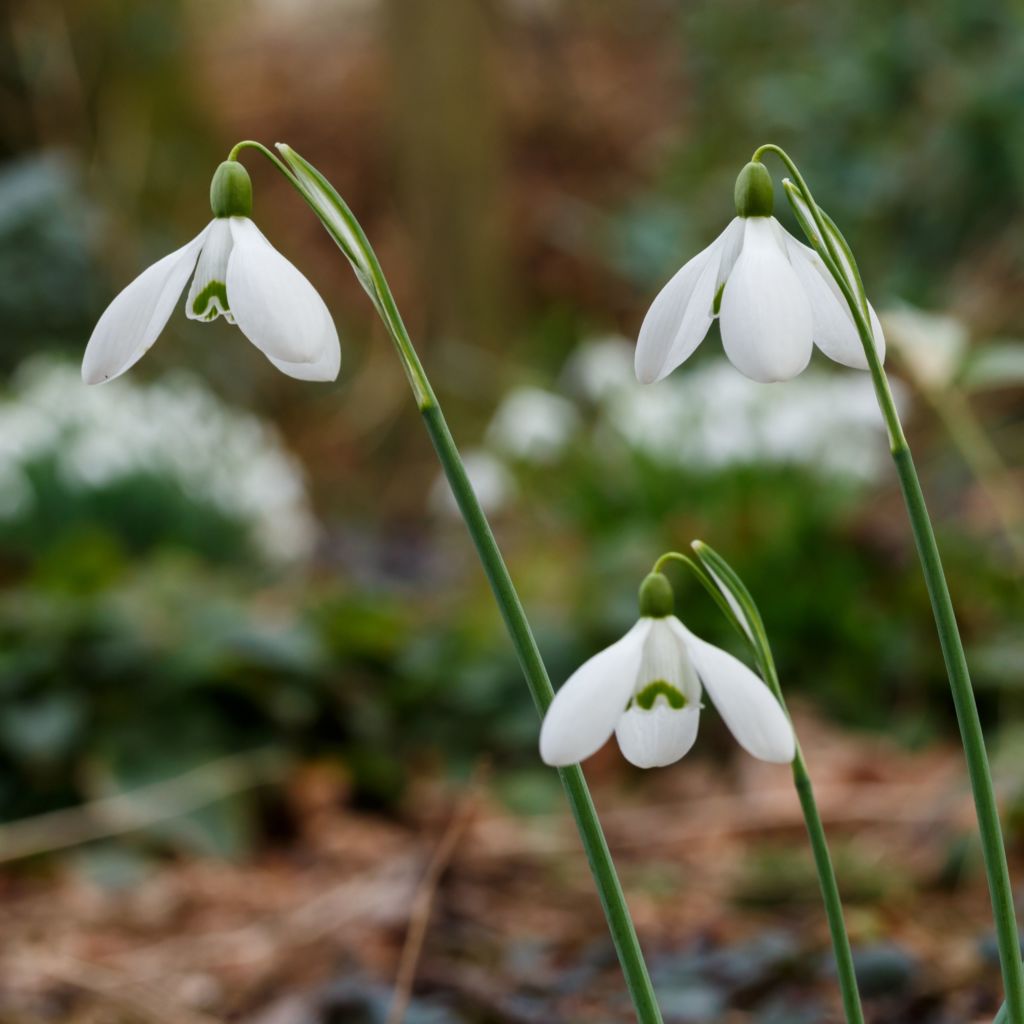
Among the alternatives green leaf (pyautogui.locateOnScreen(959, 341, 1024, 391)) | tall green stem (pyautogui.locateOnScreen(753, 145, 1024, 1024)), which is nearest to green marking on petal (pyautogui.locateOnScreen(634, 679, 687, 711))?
tall green stem (pyautogui.locateOnScreen(753, 145, 1024, 1024))

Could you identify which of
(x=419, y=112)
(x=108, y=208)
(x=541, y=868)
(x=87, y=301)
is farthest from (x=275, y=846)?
(x=419, y=112)

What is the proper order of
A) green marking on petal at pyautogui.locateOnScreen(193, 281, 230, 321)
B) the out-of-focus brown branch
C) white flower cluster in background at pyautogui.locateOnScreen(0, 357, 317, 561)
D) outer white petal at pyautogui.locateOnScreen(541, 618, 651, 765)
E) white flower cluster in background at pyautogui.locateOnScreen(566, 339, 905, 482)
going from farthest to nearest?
white flower cluster in background at pyautogui.locateOnScreen(0, 357, 317, 561) → white flower cluster in background at pyautogui.locateOnScreen(566, 339, 905, 482) → the out-of-focus brown branch → green marking on petal at pyautogui.locateOnScreen(193, 281, 230, 321) → outer white petal at pyautogui.locateOnScreen(541, 618, 651, 765)

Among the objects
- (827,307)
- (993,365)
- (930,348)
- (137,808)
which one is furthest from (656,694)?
(137,808)

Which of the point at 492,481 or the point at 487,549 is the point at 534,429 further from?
the point at 487,549

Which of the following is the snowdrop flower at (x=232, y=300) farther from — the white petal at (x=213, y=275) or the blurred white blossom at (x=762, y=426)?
the blurred white blossom at (x=762, y=426)

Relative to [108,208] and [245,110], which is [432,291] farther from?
[245,110]

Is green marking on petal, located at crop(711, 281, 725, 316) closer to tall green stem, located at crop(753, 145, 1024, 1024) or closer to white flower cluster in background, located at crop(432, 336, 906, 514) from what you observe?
tall green stem, located at crop(753, 145, 1024, 1024)
